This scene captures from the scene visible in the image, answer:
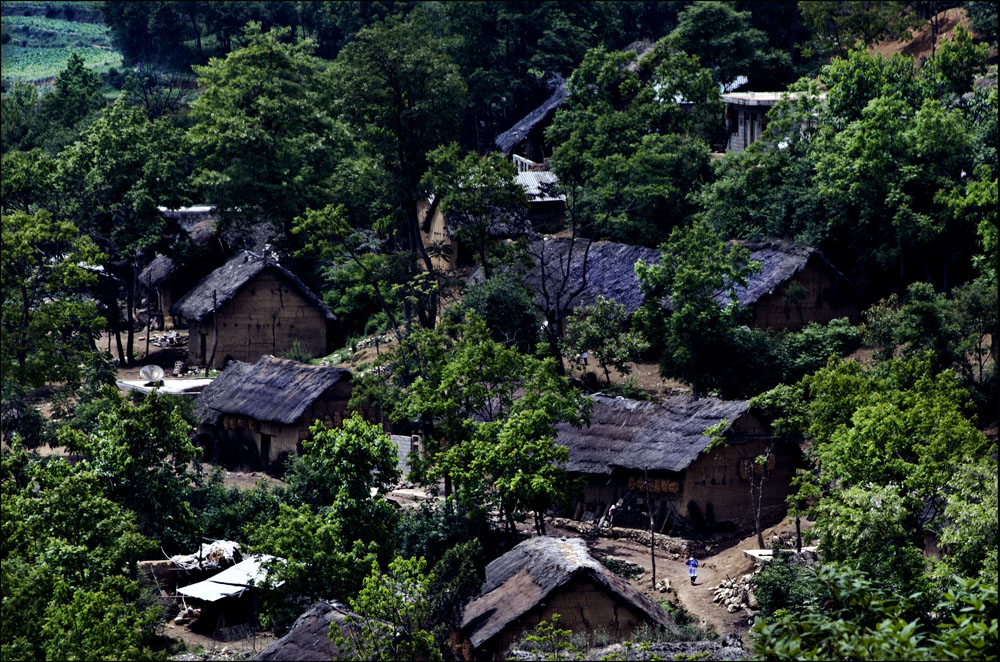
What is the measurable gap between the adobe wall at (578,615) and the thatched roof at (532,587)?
0.42 feet

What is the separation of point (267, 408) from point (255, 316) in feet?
33.3

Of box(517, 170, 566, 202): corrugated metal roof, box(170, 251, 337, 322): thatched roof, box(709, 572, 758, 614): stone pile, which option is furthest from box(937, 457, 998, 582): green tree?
box(517, 170, 566, 202): corrugated metal roof

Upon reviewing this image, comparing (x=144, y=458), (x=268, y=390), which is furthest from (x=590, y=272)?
(x=144, y=458)

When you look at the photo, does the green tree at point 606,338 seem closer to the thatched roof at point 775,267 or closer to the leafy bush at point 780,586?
the thatched roof at point 775,267

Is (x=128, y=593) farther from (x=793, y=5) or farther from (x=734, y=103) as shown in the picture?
(x=793, y=5)

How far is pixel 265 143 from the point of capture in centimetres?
5150

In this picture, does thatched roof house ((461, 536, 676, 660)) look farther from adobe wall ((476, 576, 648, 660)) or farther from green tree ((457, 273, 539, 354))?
green tree ((457, 273, 539, 354))

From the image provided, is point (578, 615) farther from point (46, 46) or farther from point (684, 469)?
point (46, 46)

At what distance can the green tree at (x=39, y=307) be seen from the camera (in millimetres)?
41469

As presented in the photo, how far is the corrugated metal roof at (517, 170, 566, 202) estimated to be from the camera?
53469 millimetres

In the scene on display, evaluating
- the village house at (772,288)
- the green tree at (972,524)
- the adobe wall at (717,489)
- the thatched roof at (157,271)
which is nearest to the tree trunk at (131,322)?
the thatched roof at (157,271)

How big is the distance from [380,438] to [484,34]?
1371 inches

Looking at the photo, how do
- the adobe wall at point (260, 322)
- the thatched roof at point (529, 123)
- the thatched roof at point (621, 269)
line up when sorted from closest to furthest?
1. the thatched roof at point (621, 269)
2. the adobe wall at point (260, 322)
3. the thatched roof at point (529, 123)

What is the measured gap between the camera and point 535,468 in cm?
3067
